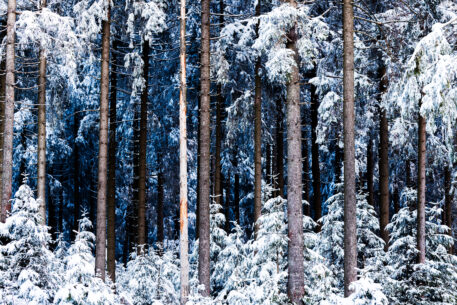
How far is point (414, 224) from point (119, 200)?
22.0m

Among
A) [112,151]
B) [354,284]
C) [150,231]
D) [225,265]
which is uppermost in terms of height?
[112,151]

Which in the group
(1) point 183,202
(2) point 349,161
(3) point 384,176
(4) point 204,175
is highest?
(2) point 349,161

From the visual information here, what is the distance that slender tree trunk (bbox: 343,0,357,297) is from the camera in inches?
421

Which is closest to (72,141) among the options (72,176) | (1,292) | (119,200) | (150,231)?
(72,176)

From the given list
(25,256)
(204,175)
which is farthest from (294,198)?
(25,256)

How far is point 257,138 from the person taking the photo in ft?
54.6

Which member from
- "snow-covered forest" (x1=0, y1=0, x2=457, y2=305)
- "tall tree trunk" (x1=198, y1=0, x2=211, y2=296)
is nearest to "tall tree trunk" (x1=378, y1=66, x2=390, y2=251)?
"snow-covered forest" (x1=0, y1=0, x2=457, y2=305)

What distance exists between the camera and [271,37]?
35.8ft

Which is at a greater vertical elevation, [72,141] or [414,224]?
[72,141]

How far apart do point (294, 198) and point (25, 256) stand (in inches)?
266

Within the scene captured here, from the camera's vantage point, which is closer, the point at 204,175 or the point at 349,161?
the point at 349,161

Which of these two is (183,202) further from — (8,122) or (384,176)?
(384,176)

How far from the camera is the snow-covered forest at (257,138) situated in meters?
10.6

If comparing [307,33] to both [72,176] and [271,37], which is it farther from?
[72,176]
